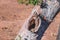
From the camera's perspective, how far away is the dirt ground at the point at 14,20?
5875mm

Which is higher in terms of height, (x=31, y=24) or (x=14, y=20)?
(x=31, y=24)

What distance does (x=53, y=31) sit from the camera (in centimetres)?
614

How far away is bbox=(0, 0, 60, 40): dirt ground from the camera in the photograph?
588 cm

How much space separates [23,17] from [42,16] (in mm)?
4779

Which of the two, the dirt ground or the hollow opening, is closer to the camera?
the hollow opening

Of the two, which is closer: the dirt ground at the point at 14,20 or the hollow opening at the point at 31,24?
the hollow opening at the point at 31,24

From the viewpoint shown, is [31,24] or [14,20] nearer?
[31,24]

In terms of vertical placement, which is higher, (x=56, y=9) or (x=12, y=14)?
(x=56, y=9)

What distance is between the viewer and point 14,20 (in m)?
6.87

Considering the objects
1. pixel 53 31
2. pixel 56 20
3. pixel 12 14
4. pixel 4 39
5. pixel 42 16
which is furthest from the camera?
pixel 12 14

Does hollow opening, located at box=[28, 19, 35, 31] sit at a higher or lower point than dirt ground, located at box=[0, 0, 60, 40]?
higher

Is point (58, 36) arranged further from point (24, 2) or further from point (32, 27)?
point (32, 27)

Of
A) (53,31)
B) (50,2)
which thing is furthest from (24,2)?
(50,2)

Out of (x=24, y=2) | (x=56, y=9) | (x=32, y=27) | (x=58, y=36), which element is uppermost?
(x=56, y=9)
